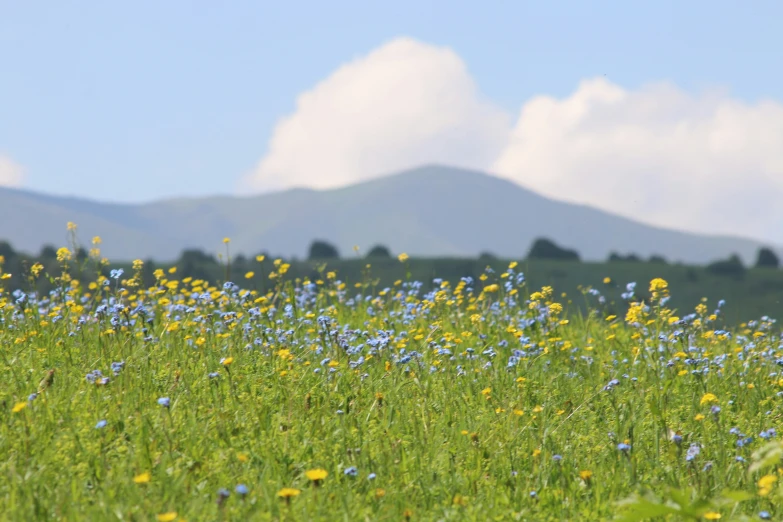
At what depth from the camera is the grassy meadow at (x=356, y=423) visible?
436cm

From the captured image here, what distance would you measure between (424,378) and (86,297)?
3.61m

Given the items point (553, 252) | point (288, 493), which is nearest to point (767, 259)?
point (553, 252)

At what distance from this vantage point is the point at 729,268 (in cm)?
6831

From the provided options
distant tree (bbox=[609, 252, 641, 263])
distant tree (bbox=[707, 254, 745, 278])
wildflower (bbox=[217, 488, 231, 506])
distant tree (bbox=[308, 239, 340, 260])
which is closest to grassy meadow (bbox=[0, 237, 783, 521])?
wildflower (bbox=[217, 488, 231, 506])

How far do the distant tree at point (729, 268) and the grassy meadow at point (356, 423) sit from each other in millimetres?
64596

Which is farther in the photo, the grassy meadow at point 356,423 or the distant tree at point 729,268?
the distant tree at point 729,268

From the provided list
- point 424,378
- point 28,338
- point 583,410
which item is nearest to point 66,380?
point 28,338

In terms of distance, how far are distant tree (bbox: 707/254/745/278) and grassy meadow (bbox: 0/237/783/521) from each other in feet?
212

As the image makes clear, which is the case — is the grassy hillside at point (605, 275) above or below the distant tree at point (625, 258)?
below

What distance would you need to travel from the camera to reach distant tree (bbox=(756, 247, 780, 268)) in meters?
74.4

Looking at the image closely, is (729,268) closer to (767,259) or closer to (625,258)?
(625,258)

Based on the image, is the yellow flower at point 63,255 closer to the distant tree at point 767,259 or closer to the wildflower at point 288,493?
the wildflower at point 288,493

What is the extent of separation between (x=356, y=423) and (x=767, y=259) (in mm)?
79606

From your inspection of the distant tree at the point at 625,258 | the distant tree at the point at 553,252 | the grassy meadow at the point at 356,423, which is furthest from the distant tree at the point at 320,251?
the grassy meadow at the point at 356,423
